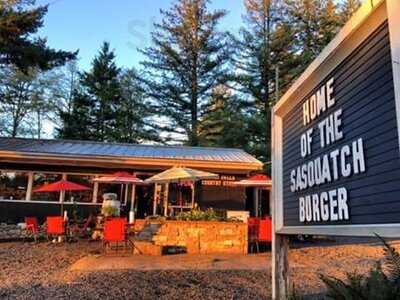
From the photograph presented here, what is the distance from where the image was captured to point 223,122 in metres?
25.1

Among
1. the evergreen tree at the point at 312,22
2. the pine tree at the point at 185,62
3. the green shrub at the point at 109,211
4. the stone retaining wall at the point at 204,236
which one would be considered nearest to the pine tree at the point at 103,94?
the pine tree at the point at 185,62

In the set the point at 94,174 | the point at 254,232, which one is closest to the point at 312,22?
the point at 94,174

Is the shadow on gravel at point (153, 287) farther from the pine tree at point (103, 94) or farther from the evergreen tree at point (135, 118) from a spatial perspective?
the pine tree at point (103, 94)

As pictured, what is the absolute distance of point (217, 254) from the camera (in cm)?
995

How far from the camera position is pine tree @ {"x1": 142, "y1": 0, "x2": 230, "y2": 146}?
92.1ft

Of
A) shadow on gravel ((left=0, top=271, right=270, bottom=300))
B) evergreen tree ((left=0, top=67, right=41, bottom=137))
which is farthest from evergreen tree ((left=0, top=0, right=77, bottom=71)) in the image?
evergreen tree ((left=0, top=67, right=41, bottom=137))

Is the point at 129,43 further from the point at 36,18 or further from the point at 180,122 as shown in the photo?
the point at 36,18

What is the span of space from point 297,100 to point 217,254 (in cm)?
608

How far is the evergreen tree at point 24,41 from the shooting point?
1535 cm

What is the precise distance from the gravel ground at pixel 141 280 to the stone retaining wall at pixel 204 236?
143 centimetres

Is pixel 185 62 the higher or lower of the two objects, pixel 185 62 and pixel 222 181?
the higher

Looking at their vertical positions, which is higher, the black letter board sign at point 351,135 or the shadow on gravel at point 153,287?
the black letter board sign at point 351,135

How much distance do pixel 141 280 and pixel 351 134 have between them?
4.45 m

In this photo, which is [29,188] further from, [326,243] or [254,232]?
[326,243]
